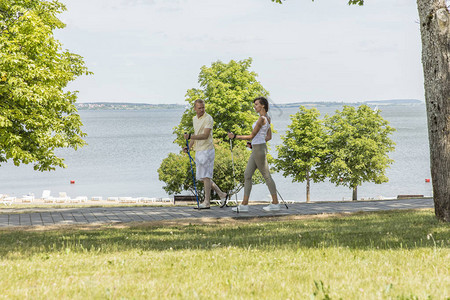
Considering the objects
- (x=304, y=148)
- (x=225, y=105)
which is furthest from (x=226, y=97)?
(x=304, y=148)

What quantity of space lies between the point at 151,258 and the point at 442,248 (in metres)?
3.42

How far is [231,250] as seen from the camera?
6.47 metres

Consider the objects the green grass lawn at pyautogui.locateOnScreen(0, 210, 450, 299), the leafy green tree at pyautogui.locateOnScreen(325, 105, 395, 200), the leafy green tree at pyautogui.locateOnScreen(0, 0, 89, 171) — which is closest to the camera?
the green grass lawn at pyautogui.locateOnScreen(0, 210, 450, 299)

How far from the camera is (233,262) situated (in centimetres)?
557

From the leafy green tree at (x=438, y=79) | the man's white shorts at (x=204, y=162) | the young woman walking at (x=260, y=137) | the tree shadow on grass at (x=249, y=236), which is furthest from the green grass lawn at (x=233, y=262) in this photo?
the man's white shorts at (x=204, y=162)

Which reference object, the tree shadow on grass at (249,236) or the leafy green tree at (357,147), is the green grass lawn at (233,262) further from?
the leafy green tree at (357,147)

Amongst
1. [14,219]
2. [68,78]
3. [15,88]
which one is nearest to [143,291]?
[14,219]

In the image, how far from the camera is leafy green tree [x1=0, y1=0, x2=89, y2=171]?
17.3 m

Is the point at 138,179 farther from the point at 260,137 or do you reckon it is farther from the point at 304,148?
the point at 260,137

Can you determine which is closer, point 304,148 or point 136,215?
point 136,215

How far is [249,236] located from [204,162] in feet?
13.2

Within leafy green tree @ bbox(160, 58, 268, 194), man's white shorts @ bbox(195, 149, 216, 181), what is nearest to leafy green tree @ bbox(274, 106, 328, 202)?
leafy green tree @ bbox(160, 58, 268, 194)

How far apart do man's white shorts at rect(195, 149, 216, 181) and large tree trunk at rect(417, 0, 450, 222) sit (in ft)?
15.5

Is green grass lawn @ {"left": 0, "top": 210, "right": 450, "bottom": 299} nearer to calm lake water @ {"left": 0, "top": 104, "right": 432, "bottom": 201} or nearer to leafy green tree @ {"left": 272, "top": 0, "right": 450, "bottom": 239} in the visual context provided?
leafy green tree @ {"left": 272, "top": 0, "right": 450, "bottom": 239}
